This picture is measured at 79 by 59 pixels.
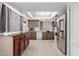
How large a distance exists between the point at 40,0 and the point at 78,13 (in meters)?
1.82

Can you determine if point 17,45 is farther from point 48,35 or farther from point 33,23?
point 33,23

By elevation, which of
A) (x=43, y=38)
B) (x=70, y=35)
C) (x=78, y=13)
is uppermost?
(x=78, y=13)

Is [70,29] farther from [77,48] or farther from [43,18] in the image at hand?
[43,18]

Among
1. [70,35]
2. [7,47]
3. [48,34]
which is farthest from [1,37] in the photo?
[48,34]

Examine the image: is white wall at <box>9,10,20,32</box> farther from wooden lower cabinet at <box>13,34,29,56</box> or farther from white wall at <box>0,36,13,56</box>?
white wall at <box>0,36,13,56</box>

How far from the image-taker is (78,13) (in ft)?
12.9

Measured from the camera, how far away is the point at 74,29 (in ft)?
14.3

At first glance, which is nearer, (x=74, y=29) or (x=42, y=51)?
(x=74, y=29)

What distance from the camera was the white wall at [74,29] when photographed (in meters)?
4.02

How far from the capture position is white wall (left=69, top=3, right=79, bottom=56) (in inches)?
158

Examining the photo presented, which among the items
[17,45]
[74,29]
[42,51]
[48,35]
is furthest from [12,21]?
[48,35]

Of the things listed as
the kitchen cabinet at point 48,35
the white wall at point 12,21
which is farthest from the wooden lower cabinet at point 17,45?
the kitchen cabinet at point 48,35

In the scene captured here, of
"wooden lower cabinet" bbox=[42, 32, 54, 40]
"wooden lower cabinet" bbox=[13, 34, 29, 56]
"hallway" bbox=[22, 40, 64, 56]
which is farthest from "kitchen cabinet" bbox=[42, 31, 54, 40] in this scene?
"wooden lower cabinet" bbox=[13, 34, 29, 56]

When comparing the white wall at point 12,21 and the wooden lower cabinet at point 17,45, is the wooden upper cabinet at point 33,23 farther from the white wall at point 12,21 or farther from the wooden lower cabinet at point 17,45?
the wooden lower cabinet at point 17,45
